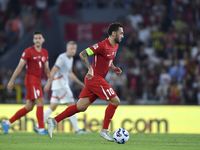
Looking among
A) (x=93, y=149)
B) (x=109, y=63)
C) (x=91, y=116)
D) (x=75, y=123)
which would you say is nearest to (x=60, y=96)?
(x=75, y=123)

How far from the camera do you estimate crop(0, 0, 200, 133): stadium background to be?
37.6 ft

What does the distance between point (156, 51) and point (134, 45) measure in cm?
91

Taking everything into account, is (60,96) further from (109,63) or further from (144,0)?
(144,0)

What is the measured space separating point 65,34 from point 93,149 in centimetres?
1243

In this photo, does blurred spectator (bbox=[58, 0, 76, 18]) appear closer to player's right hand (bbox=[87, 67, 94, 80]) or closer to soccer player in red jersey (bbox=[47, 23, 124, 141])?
soccer player in red jersey (bbox=[47, 23, 124, 141])

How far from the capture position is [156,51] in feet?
50.3

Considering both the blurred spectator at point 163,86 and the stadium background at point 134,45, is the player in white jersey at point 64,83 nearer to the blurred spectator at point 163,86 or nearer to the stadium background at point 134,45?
the stadium background at point 134,45

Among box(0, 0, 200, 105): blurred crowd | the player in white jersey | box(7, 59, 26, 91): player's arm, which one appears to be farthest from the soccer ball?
box(0, 0, 200, 105): blurred crowd

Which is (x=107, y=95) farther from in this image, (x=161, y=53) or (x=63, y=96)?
(x=161, y=53)

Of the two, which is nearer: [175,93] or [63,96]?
[63,96]

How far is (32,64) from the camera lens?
8656 mm

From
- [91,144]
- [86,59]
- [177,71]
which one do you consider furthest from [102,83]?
[177,71]

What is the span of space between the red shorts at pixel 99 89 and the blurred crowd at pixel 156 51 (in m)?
6.03

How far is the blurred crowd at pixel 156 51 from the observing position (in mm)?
13188
